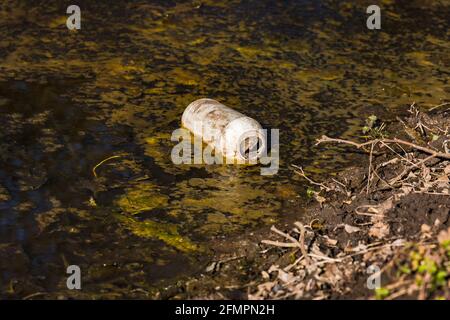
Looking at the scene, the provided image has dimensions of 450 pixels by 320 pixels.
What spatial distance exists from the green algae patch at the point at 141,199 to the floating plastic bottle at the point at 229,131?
941 millimetres

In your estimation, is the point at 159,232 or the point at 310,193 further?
the point at 310,193

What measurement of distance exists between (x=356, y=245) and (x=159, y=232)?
5.62 feet

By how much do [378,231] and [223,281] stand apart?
4.20 ft

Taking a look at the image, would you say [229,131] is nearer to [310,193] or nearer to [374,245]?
[310,193]

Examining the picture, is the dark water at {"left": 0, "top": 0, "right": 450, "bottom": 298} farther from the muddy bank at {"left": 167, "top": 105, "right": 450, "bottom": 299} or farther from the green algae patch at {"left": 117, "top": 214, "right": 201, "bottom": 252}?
the muddy bank at {"left": 167, "top": 105, "right": 450, "bottom": 299}

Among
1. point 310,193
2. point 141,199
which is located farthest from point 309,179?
point 141,199

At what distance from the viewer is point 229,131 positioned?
8.02 meters

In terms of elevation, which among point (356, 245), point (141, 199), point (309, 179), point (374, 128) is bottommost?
point (356, 245)

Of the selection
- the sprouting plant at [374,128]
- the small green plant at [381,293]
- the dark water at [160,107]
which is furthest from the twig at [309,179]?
the small green plant at [381,293]

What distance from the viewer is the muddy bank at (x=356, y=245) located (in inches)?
215

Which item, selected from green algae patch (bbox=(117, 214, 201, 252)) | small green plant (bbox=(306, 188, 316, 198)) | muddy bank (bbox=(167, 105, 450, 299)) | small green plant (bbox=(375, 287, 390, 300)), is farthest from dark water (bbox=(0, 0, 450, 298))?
small green plant (bbox=(375, 287, 390, 300))

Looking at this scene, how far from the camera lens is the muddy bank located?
5.45m

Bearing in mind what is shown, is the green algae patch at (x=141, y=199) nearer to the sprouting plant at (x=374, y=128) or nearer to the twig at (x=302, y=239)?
the twig at (x=302, y=239)
